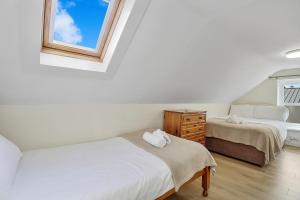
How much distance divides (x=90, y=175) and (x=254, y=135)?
9.13ft

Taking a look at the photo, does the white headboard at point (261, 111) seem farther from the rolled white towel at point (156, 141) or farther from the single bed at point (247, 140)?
the rolled white towel at point (156, 141)

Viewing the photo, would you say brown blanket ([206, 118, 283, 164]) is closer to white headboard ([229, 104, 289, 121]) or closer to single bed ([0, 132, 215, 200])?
white headboard ([229, 104, 289, 121])

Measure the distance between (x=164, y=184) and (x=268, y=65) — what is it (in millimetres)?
3827

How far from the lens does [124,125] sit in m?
A: 2.62

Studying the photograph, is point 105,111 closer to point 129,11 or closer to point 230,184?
point 129,11

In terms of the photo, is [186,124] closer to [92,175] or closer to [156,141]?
[156,141]

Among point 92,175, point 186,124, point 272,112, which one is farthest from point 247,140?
point 92,175

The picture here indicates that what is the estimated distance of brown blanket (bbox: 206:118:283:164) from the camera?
279cm

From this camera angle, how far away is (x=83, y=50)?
183 centimetres

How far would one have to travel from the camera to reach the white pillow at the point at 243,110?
4.64 m

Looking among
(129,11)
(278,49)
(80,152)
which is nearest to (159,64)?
(129,11)

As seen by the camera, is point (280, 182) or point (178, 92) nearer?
point (280, 182)

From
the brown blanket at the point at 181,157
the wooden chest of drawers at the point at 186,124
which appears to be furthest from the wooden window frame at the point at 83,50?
the wooden chest of drawers at the point at 186,124

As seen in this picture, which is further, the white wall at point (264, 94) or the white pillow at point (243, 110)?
the white pillow at point (243, 110)
